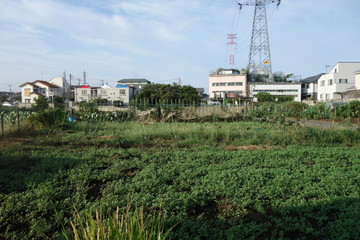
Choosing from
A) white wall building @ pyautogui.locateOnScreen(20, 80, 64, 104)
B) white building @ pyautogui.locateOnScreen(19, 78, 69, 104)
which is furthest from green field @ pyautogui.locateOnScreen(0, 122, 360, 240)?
white wall building @ pyautogui.locateOnScreen(20, 80, 64, 104)

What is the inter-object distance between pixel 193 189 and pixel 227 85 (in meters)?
64.8

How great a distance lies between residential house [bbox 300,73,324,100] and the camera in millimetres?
58531

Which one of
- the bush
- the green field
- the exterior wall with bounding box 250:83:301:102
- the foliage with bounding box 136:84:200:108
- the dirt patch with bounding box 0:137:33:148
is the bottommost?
the green field

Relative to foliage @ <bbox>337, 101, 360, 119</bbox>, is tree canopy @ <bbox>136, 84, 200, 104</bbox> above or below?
above

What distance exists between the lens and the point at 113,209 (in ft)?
9.59

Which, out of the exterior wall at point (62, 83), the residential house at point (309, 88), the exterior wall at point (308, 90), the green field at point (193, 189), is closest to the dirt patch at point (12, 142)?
the green field at point (193, 189)

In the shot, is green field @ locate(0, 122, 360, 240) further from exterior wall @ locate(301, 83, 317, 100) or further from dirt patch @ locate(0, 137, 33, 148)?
exterior wall @ locate(301, 83, 317, 100)

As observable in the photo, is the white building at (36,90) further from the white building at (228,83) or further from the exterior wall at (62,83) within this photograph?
the white building at (228,83)

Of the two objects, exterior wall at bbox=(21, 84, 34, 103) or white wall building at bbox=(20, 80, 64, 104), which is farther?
exterior wall at bbox=(21, 84, 34, 103)

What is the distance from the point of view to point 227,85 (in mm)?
66438

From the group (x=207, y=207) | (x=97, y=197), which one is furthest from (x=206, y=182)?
(x=97, y=197)

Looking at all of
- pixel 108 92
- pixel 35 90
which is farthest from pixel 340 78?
pixel 35 90

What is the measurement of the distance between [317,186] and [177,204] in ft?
6.50

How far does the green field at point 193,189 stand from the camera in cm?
261
